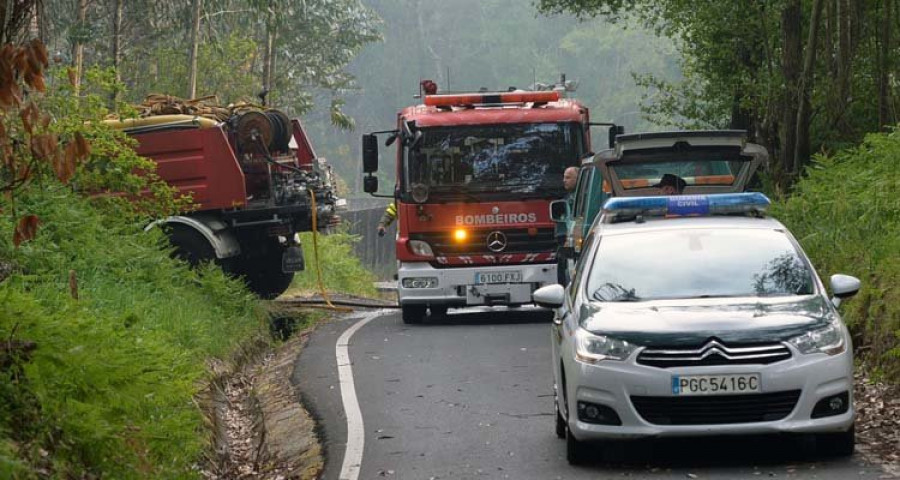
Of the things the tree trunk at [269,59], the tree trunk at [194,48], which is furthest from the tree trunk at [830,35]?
the tree trunk at [269,59]

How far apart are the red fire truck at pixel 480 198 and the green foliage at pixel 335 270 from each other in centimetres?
1401

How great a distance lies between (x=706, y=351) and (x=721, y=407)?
1.07 ft

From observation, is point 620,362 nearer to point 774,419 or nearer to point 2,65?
point 774,419

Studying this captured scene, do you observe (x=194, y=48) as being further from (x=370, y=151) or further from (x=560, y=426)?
(x=560, y=426)

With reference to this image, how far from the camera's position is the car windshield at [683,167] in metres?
16.4

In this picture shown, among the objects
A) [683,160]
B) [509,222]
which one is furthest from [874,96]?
[683,160]

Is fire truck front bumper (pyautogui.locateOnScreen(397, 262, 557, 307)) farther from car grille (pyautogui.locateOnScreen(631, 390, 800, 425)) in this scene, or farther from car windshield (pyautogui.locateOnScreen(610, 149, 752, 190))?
car grille (pyautogui.locateOnScreen(631, 390, 800, 425))

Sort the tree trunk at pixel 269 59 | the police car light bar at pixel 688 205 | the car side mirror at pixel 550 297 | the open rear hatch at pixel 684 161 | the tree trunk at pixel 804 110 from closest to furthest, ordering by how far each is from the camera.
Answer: the car side mirror at pixel 550 297, the police car light bar at pixel 688 205, the open rear hatch at pixel 684 161, the tree trunk at pixel 804 110, the tree trunk at pixel 269 59

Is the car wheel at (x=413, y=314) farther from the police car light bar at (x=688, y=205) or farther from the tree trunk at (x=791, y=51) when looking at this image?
the police car light bar at (x=688, y=205)

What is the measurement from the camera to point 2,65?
21.0ft

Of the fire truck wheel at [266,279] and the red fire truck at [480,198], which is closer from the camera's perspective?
the red fire truck at [480,198]

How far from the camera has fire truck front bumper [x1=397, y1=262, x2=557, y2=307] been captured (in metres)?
21.1

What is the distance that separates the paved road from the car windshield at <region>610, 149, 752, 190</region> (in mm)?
2010

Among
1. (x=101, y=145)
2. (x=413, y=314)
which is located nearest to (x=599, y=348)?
(x=101, y=145)
